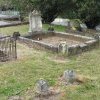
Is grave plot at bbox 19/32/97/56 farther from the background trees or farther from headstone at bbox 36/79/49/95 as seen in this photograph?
headstone at bbox 36/79/49/95

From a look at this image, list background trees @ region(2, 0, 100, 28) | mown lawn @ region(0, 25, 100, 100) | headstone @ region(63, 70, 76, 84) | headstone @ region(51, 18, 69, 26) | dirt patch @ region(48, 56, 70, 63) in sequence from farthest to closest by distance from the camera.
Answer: headstone @ region(51, 18, 69, 26) → background trees @ region(2, 0, 100, 28) → dirt patch @ region(48, 56, 70, 63) → headstone @ region(63, 70, 76, 84) → mown lawn @ region(0, 25, 100, 100)

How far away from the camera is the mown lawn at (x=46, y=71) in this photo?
8.34 meters

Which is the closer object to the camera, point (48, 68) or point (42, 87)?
point (42, 87)

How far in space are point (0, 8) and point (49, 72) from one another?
816 inches

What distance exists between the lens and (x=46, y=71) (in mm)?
10133

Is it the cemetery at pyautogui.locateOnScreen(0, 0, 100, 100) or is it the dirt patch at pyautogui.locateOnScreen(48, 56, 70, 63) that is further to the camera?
the dirt patch at pyautogui.locateOnScreen(48, 56, 70, 63)

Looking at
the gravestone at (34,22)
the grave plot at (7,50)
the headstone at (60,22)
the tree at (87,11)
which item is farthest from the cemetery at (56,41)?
the headstone at (60,22)

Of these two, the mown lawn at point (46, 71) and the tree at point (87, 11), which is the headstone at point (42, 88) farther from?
the tree at point (87, 11)

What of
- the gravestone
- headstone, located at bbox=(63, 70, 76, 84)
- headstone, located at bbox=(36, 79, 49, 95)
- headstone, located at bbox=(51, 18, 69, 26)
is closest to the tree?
headstone, located at bbox=(51, 18, 69, 26)

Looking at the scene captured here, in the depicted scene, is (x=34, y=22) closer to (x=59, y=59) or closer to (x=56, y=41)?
(x=56, y=41)

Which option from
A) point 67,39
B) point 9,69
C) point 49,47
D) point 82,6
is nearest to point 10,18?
point 82,6

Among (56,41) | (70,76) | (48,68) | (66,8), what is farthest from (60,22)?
(70,76)

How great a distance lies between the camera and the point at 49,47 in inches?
505

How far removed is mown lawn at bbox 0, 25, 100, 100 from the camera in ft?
27.4
